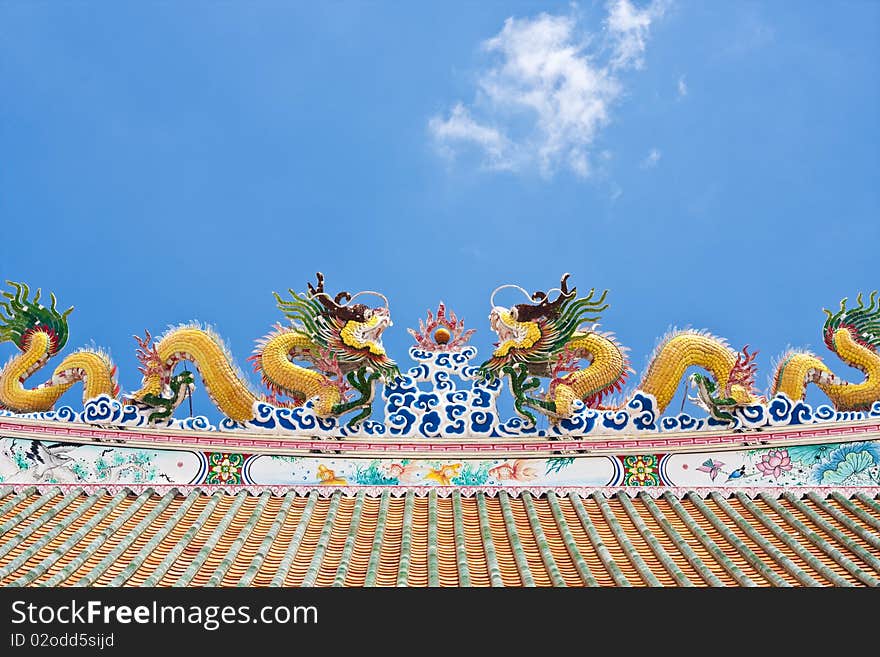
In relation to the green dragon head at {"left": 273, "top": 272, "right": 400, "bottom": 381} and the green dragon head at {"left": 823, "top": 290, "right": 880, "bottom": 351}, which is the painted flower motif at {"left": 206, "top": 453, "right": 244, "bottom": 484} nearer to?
the green dragon head at {"left": 273, "top": 272, "right": 400, "bottom": 381}

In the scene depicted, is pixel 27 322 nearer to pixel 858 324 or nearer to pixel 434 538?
pixel 434 538

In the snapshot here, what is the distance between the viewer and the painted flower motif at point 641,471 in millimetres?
7531

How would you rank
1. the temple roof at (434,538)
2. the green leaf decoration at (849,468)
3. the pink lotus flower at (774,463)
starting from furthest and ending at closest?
the pink lotus flower at (774,463) → the green leaf decoration at (849,468) → the temple roof at (434,538)

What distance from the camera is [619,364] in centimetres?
805

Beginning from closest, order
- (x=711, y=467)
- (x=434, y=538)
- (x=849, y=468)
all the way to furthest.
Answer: (x=434, y=538) → (x=849, y=468) → (x=711, y=467)

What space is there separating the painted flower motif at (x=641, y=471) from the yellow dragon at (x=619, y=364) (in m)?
0.56

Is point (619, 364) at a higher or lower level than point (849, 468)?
higher

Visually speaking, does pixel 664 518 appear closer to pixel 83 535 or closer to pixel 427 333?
pixel 427 333

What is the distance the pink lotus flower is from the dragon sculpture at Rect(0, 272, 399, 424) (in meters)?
3.39

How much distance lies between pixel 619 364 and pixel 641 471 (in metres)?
1.05

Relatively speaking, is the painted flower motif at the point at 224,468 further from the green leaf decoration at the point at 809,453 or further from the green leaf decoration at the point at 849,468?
the green leaf decoration at the point at 849,468

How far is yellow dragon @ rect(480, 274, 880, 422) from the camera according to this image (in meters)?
7.88

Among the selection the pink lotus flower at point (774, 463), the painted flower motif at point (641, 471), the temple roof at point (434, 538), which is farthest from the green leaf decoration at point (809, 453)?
the painted flower motif at point (641, 471)

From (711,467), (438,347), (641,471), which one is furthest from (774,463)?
(438,347)
